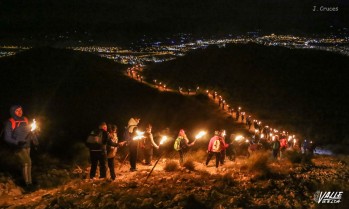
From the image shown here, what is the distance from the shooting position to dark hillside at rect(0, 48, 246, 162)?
97.4ft

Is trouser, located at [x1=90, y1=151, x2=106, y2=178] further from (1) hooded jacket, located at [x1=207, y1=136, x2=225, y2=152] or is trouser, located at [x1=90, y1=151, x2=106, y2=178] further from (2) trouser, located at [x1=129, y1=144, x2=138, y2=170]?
(1) hooded jacket, located at [x1=207, y1=136, x2=225, y2=152]

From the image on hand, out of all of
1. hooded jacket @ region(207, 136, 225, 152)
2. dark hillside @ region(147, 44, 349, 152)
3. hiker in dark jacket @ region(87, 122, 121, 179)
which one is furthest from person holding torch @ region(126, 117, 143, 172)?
dark hillside @ region(147, 44, 349, 152)

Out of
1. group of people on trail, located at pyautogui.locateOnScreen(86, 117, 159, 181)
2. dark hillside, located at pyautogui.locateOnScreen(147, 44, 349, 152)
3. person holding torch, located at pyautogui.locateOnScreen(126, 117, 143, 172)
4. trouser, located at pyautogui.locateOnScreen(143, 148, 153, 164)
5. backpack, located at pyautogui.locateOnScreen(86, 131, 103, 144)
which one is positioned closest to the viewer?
backpack, located at pyautogui.locateOnScreen(86, 131, 103, 144)

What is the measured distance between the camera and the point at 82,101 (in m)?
38.7

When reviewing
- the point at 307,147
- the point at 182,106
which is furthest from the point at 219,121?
the point at 307,147

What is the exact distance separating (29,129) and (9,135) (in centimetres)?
54

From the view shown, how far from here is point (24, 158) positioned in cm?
1045

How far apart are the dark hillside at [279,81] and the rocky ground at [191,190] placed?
2129 cm

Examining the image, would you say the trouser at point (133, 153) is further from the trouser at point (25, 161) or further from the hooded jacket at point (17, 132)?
the hooded jacket at point (17, 132)

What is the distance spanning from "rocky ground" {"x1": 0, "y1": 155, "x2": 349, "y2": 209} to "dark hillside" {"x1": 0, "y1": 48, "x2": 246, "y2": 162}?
7.38 metres

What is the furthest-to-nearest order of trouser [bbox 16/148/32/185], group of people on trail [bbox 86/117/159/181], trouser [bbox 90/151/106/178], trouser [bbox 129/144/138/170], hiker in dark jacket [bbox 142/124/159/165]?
1. hiker in dark jacket [bbox 142/124/159/165]
2. trouser [bbox 129/144/138/170]
3. trouser [bbox 90/151/106/178]
4. group of people on trail [bbox 86/117/159/181]
5. trouser [bbox 16/148/32/185]

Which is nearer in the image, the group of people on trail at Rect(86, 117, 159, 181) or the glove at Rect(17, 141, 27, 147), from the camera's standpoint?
the glove at Rect(17, 141, 27, 147)

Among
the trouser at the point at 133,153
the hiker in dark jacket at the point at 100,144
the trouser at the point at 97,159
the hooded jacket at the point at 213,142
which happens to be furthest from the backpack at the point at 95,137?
the hooded jacket at the point at 213,142

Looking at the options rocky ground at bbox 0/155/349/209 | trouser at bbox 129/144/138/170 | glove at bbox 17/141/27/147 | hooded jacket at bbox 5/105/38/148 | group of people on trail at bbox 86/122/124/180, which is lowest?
rocky ground at bbox 0/155/349/209
